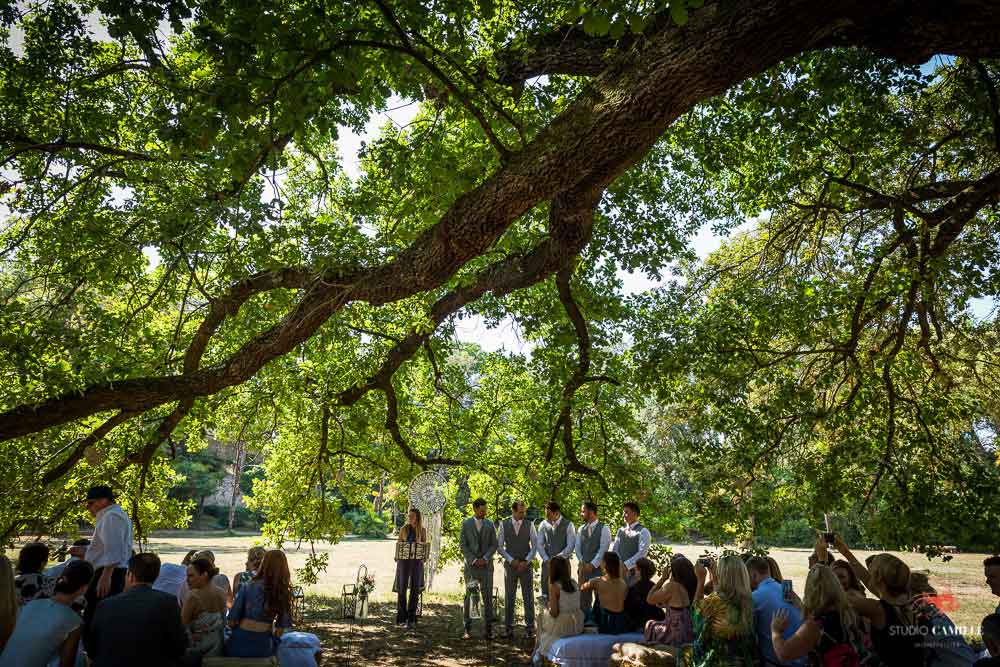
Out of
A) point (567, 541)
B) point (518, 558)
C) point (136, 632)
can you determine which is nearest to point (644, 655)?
point (567, 541)

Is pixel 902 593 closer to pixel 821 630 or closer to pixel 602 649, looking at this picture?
pixel 821 630

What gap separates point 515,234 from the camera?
938 cm

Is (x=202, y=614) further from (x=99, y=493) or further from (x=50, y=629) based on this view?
(x=99, y=493)

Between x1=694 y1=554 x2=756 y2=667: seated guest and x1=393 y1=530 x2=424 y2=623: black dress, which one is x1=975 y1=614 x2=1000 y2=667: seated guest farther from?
x1=393 y1=530 x2=424 y2=623: black dress

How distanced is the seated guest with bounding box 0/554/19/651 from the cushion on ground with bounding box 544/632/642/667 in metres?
4.25

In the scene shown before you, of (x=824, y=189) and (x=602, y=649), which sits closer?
(x=602, y=649)

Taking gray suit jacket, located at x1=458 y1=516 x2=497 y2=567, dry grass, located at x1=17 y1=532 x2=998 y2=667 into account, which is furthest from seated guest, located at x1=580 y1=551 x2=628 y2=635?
gray suit jacket, located at x1=458 y1=516 x2=497 y2=567

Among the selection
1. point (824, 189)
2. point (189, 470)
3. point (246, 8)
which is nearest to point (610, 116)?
point (246, 8)

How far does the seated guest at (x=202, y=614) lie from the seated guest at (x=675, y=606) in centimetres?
374

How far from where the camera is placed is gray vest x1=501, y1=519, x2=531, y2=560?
A: 29.9ft

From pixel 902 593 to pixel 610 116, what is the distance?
158 inches

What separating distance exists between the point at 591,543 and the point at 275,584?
4.82 m

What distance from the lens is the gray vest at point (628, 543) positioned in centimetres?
837

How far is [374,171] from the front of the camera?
26.7ft
